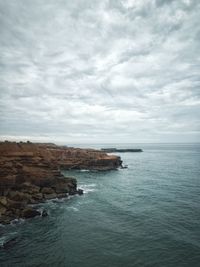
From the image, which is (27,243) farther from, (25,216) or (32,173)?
(32,173)

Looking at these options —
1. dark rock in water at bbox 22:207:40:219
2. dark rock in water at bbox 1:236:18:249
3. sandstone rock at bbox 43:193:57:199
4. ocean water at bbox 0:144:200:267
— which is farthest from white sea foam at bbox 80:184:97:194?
dark rock in water at bbox 1:236:18:249

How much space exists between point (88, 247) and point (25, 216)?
1416cm

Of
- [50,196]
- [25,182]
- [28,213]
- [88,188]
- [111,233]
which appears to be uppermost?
[25,182]

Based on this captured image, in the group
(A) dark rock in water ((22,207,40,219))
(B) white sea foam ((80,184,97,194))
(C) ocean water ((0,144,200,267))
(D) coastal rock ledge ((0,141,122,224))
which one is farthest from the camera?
(B) white sea foam ((80,184,97,194))

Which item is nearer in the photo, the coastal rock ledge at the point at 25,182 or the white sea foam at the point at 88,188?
the coastal rock ledge at the point at 25,182

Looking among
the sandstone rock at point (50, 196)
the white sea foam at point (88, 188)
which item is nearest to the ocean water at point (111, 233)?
the sandstone rock at point (50, 196)

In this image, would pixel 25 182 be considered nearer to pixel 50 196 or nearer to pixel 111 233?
pixel 50 196

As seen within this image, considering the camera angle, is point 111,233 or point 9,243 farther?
point 111,233

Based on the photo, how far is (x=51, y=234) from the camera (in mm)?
33250

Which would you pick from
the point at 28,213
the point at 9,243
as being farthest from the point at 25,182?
the point at 9,243

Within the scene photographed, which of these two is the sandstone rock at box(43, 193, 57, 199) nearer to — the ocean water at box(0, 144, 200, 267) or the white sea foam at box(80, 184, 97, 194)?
the ocean water at box(0, 144, 200, 267)

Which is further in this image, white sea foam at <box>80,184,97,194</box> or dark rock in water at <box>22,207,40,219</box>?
white sea foam at <box>80,184,97,194</box>

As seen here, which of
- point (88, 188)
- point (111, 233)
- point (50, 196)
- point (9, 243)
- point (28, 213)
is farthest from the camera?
point (88, 188)

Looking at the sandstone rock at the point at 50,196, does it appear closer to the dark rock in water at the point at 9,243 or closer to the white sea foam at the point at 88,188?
the white sea foam at the point at 88,188
